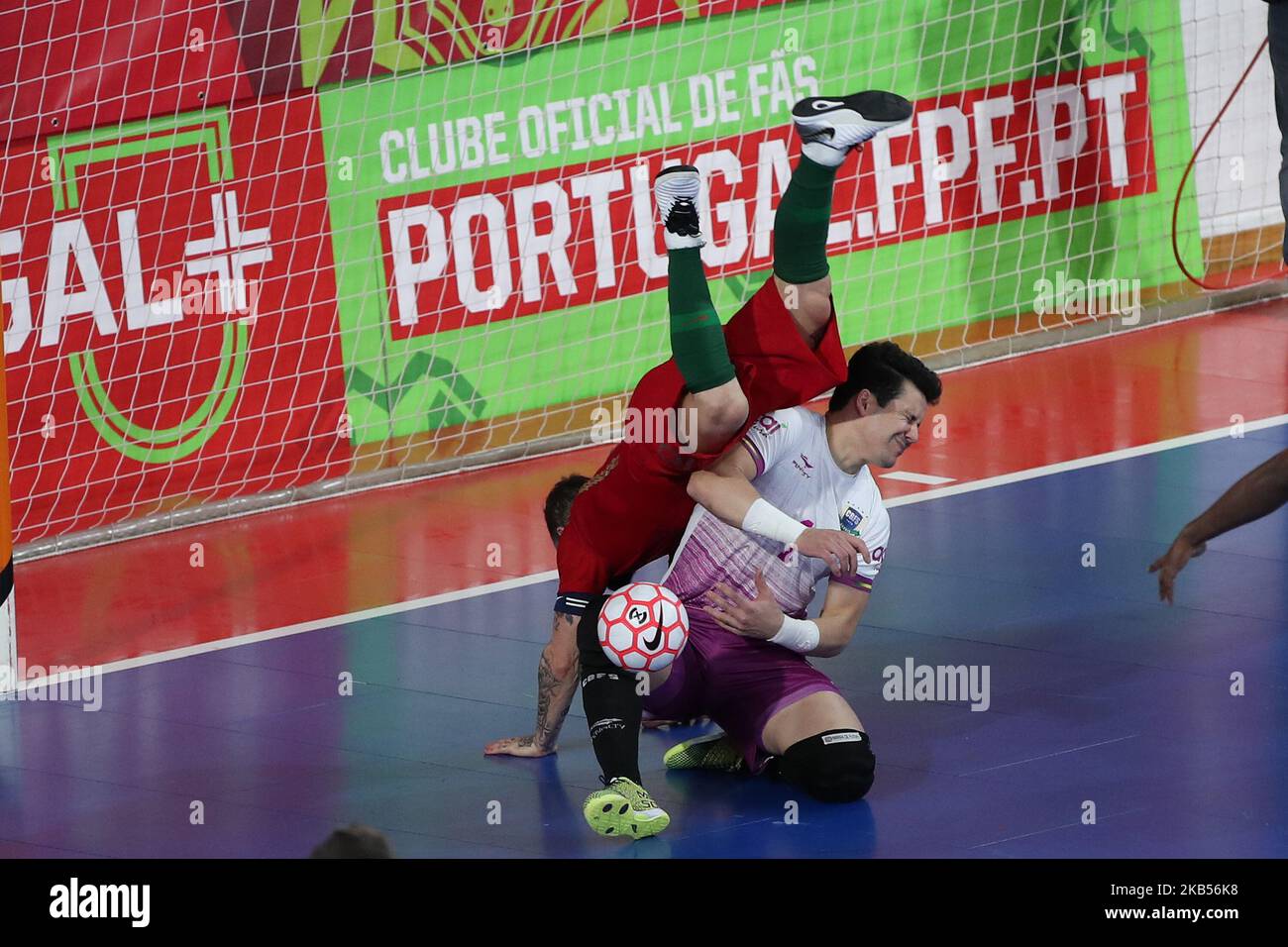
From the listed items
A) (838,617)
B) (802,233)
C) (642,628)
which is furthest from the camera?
(802,233)

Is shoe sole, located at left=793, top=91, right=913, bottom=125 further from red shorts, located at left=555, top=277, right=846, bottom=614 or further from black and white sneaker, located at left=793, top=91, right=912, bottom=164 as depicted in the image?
red shorts, located at left=555, top=277, right=846, bottom=614

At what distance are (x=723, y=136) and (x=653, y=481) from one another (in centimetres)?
492

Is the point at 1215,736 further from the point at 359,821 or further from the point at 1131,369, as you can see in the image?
the point at 1131,369

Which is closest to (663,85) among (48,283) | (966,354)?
(966,354)

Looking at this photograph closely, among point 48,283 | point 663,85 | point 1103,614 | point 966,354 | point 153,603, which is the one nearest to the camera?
point 1103,614

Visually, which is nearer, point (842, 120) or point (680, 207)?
point (680, 207)

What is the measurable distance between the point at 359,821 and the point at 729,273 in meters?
5.40

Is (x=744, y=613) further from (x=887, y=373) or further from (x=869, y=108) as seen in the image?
(x=869, y=108)

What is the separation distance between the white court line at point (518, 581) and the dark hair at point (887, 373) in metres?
2.42

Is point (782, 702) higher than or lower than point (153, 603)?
lower

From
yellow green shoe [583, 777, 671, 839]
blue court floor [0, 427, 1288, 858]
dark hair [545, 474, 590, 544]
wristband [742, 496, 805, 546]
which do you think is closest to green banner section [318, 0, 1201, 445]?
blue court floor [0, 427, 1288, 858]

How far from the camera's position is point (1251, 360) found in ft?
36.6

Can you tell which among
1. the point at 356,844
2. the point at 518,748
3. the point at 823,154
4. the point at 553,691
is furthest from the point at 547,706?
the point at 356,844

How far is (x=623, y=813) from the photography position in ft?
19.5
